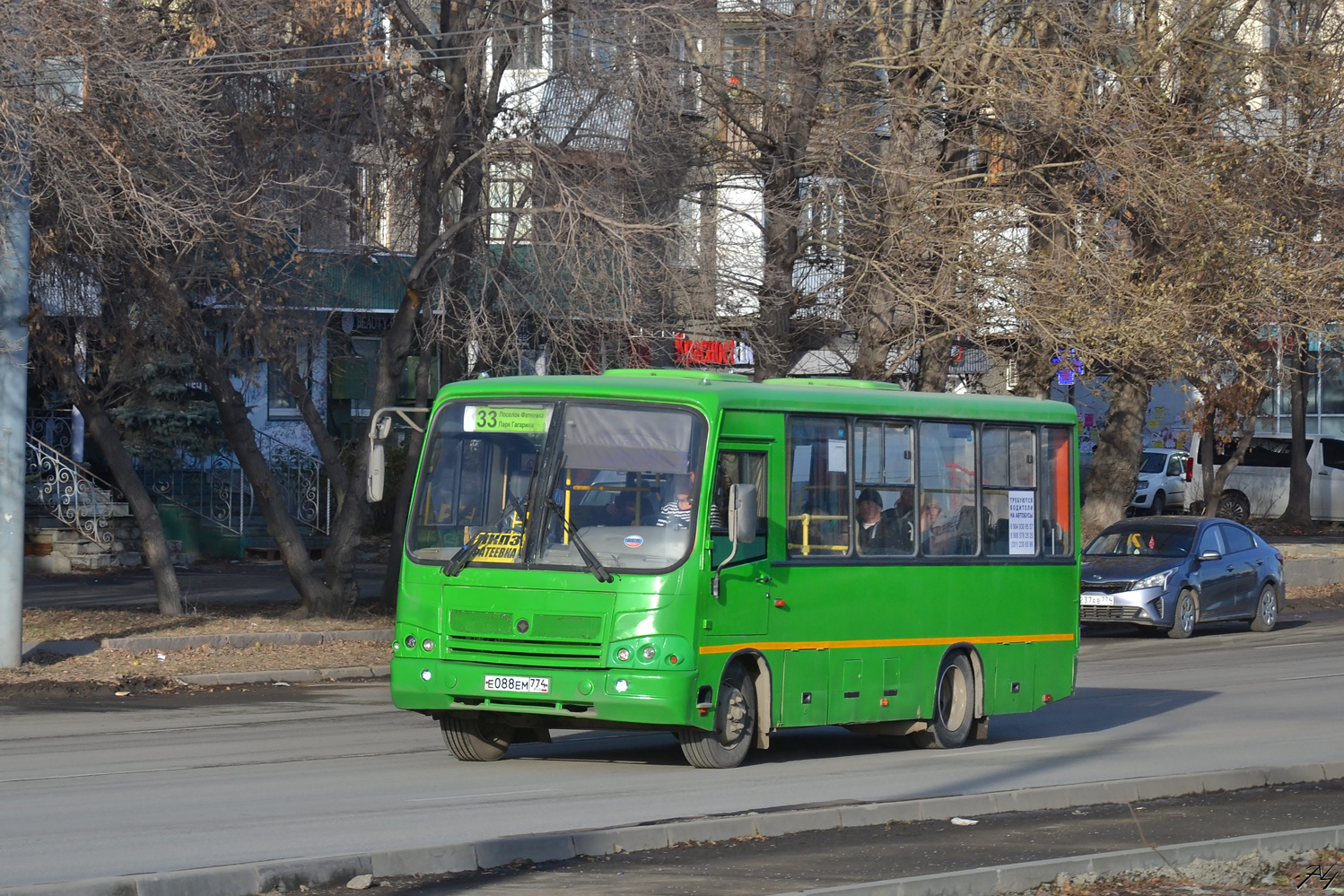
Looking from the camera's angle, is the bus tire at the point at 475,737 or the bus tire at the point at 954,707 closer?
the bus tire at the point at 475,737

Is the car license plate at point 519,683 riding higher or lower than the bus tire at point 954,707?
higher

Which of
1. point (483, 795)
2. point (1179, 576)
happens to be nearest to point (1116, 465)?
point (1179, 576)

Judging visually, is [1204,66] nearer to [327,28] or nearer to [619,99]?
[619,99]

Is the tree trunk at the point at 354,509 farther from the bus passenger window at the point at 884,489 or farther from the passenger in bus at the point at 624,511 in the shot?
the passenger in bus at the point at 624,511

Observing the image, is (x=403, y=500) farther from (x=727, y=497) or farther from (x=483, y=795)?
(x=483, y=795)

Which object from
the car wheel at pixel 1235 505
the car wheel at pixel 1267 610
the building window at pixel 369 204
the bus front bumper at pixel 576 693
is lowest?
the car wheel at pixel 1235 505

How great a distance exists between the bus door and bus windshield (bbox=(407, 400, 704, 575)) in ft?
0.69

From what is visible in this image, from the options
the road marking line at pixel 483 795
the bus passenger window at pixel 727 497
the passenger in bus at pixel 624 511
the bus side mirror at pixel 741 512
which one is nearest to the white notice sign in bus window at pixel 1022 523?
the bus passenger window at pixel 727 497

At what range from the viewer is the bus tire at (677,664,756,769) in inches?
462

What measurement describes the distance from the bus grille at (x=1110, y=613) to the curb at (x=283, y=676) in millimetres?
10201

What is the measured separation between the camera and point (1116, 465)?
99.2 feet

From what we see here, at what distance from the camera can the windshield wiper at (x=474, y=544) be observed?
1170cm

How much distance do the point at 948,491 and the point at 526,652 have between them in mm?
4004

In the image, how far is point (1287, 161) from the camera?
24.4m
